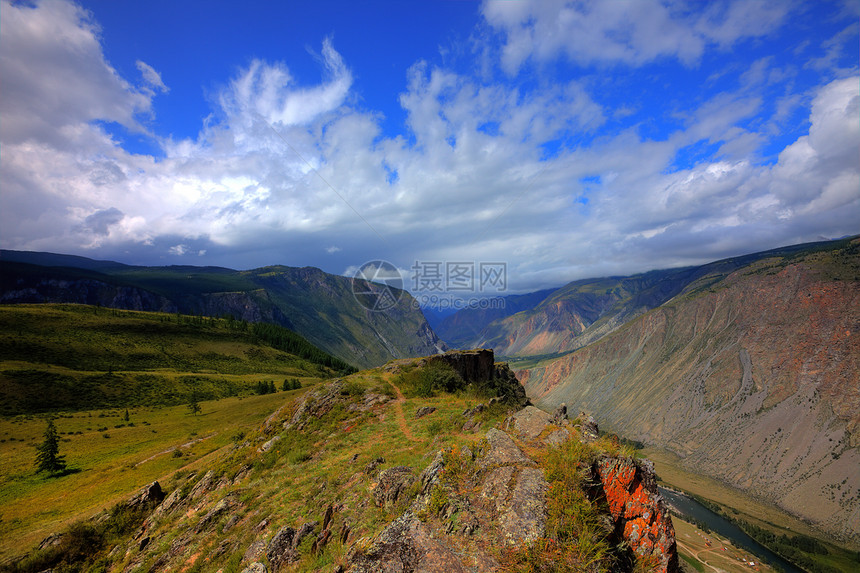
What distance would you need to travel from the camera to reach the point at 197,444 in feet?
120

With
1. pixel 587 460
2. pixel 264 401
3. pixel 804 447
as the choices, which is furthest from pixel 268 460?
pixel 804 447

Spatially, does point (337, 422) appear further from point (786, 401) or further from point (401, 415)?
point (786, 401)

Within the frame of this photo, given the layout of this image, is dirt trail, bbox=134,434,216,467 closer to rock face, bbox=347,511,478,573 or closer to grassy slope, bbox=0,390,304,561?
grassy slope, bbox=0,390,304,561

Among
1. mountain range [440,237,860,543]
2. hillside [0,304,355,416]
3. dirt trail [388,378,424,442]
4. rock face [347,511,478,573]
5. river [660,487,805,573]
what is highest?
rock face [347,511,478,573]

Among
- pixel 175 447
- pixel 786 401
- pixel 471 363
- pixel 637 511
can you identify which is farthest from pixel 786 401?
pixel 175 447

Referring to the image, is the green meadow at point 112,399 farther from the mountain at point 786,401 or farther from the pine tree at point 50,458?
the mountain at point 786,401

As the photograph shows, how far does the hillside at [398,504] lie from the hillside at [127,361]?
62628 millimetres

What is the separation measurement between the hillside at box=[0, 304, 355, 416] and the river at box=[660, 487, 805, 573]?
459 feet

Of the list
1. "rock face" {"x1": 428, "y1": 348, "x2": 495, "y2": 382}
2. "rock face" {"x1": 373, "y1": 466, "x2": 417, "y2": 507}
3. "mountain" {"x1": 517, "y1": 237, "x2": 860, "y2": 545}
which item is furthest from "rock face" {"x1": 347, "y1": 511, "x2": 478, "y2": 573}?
"mountain" {"x1": 517, "y1": 237, "x2": 860, "y2": 545}

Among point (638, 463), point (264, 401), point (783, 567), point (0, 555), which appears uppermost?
point (638, 463)

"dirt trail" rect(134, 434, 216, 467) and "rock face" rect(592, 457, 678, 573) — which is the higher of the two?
"rock face" rect(592, 457, 678, 573)

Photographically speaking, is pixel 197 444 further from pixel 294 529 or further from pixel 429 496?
pixel 429 496

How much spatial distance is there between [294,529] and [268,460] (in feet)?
31.6

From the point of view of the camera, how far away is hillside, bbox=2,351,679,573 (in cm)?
791
